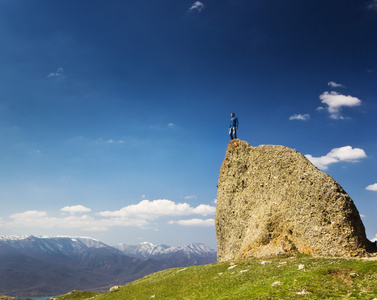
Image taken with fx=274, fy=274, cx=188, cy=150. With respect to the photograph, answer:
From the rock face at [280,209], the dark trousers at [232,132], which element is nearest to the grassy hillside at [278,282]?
the rock face at [280,209]

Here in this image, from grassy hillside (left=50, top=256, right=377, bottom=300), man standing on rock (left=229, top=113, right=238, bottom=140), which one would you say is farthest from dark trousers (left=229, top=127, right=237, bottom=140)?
grassy hillside (left=50, top=256, right=377, bottom=300)

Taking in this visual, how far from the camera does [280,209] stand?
43.7 metres

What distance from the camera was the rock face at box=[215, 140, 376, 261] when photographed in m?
35.7

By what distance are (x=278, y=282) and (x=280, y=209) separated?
1884 cm

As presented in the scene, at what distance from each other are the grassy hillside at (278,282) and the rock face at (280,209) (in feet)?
13.3

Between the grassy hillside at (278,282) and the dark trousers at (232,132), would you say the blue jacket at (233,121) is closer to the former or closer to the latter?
the dark trousers at (232,132)

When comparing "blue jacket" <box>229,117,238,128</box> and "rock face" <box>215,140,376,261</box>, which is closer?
"rock face" <box>215,140,376,261</box>

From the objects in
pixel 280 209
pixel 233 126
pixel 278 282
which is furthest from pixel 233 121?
pixel 278 282

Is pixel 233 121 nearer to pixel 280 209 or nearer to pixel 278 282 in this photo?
pixel 280 209

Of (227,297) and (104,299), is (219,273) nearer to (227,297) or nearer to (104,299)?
(227,297)

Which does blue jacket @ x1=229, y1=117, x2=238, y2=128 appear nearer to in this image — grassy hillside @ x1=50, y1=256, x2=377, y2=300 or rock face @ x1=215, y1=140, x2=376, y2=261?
rock face @ x1=215, y1=140, x2=376, y2=261

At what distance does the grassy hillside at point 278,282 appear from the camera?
22.9m

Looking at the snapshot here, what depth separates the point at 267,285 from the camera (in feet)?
87.0

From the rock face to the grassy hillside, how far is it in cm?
405
